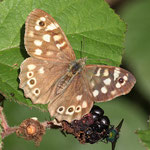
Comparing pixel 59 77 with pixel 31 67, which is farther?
pixel 59 77

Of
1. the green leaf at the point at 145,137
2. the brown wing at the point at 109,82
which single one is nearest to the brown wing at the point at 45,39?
the brown wing at the point at 109,82

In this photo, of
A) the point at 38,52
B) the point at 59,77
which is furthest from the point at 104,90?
the point at 38,52

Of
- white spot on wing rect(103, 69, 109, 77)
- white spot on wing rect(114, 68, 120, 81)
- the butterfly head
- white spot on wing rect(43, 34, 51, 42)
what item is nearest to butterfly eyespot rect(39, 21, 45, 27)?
white spot on wing rect(43, 34, 51, 42)

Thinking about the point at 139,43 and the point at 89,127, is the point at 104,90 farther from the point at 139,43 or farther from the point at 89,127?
the point at 139,43

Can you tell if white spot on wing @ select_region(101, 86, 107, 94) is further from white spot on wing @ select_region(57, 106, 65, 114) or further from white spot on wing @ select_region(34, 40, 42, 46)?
white spot on wing @ select_region(34, 40, 42, 46)

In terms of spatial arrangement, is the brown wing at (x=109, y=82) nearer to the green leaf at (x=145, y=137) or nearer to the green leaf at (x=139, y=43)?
the green leaf at (x=145, y=137)

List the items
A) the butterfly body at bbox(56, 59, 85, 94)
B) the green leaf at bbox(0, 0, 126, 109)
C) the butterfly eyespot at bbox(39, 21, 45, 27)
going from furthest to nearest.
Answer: the green leaf at bbox(0, 0, 126, 109) → the butterfly body at bbox(56, 59, 85, 94) → the butterfly eyespot at bbox(39, 21, 45, 27)
